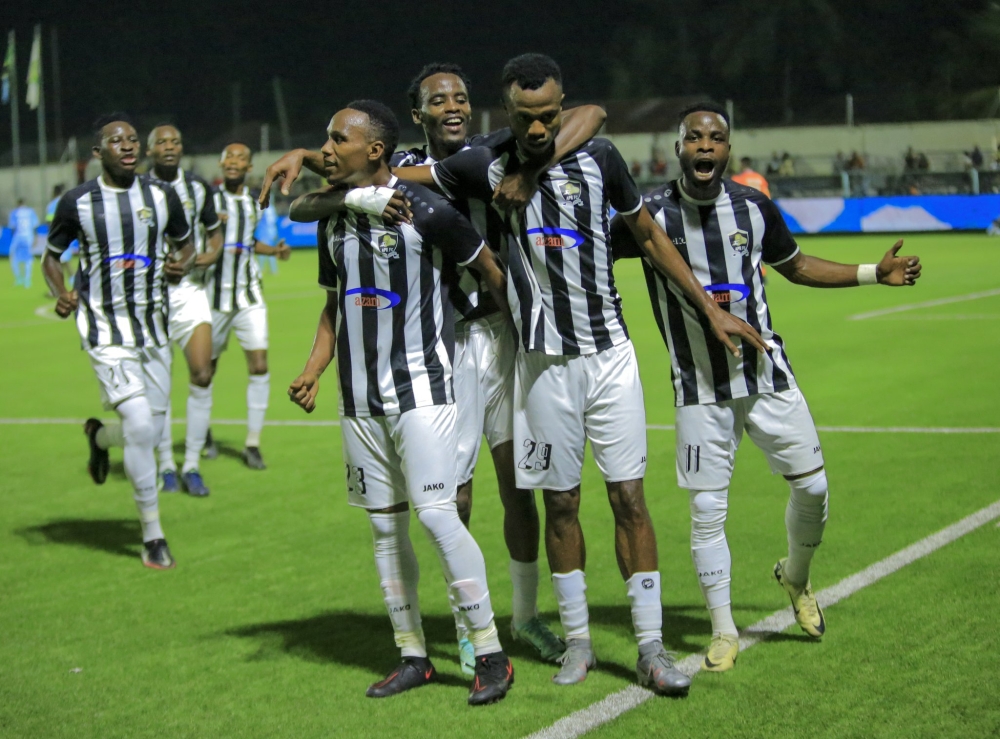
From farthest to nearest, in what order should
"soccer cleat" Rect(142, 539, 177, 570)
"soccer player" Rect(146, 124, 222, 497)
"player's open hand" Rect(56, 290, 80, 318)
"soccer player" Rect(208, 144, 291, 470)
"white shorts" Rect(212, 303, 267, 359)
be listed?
"white shorts" Rect(212, 303, 267, 359) < "soccer player" Rect(208, 144, 291, 470) < "soccer player" Rect(146, 124, 222, 497) < "player's open hand" Rect(56, 290, 80, 318) < "soccer cleat" Rect(142, 539, 177, 570)

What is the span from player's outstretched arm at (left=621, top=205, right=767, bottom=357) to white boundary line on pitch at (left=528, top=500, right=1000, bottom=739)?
51.3 inches

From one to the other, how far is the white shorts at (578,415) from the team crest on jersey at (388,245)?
667 millimetres

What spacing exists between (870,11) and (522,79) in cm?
5798

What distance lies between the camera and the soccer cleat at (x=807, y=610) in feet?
17.5

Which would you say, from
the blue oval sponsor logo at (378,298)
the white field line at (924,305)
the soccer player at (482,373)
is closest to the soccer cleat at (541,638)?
the soccer player at (482,373)

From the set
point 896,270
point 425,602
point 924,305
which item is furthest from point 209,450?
point 924,305

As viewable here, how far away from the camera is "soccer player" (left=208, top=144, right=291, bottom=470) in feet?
32.8

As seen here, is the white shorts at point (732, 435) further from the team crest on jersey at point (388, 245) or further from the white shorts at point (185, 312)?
the white shorts at point (185, 312)

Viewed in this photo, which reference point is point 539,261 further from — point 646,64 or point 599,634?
point 646,64

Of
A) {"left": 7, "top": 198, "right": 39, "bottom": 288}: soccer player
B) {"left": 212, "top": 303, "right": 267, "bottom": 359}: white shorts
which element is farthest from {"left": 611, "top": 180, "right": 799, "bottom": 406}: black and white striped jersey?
{"left": 7, "top": 198, "right": 39, "bottom": 288}: soccer player

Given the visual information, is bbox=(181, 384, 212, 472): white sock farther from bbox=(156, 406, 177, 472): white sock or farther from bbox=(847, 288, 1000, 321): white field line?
bbox=(847, 288, 1000, 321): white field line

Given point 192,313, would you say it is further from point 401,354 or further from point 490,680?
point 490,680

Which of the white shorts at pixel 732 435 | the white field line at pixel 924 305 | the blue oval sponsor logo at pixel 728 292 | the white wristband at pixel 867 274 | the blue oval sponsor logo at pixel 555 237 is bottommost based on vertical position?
the white field line at pixel 924 305

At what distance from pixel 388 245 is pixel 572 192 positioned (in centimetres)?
74
